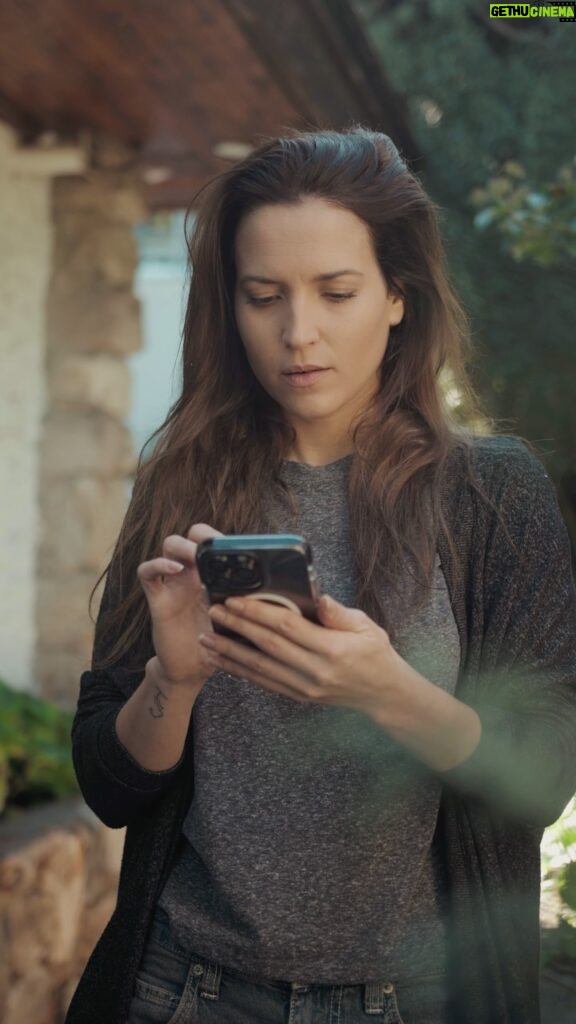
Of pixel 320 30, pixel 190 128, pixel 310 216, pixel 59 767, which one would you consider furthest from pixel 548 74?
pixel 310 216

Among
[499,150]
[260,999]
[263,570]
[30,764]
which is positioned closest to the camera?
[263,570]

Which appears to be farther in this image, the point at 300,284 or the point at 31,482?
the point at 31,482

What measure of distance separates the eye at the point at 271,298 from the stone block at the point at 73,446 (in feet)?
10.8

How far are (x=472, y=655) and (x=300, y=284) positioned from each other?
0.53 m

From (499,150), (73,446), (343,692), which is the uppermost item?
(499,150)

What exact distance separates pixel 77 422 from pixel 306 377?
3.38 m

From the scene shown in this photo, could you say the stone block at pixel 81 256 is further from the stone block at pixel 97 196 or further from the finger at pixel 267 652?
the finger at pixel 267 652

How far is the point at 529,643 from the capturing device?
166cm

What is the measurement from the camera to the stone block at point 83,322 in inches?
201

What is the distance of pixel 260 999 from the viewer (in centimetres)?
165

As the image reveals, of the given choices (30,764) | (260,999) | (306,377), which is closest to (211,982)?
(260,999)

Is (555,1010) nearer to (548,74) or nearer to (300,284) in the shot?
(300,284)

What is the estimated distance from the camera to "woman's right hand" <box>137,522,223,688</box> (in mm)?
1595

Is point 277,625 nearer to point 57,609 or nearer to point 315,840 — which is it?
point 315,840
